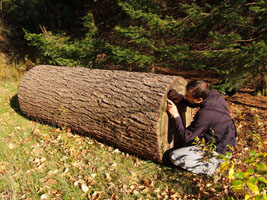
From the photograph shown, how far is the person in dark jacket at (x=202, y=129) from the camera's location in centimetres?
282

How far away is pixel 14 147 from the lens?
3.60 meters

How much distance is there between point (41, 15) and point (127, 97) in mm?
7276

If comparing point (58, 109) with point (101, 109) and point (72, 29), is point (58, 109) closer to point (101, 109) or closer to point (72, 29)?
point (101, 109)

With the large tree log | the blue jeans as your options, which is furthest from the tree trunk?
the blue jeans

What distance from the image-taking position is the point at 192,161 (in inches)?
114

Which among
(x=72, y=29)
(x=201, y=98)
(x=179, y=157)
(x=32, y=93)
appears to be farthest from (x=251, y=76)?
(x=72, y=29)

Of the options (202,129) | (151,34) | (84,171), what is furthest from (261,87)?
(84,171)

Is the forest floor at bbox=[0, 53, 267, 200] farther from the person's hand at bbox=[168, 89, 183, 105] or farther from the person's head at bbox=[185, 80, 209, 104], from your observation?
the person's hand at bbox=[168, 89, 183, 105]

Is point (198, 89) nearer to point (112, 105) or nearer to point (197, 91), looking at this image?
point (197, 91)

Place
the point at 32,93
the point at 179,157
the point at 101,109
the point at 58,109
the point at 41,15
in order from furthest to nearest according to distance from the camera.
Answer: the point at 41,15 < the point at 32,93 < the point at 58,109 < the point at 101,109 < the point at 179,157

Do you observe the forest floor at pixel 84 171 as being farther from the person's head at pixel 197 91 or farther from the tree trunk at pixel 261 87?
the tree trunk at pixel 261 87

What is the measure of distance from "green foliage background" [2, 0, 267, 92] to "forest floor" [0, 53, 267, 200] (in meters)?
1.82

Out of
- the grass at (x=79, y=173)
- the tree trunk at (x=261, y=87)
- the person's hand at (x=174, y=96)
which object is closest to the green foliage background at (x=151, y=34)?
the tree trunk at (x=261, y=87)

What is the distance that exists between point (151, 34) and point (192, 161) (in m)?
4.16
